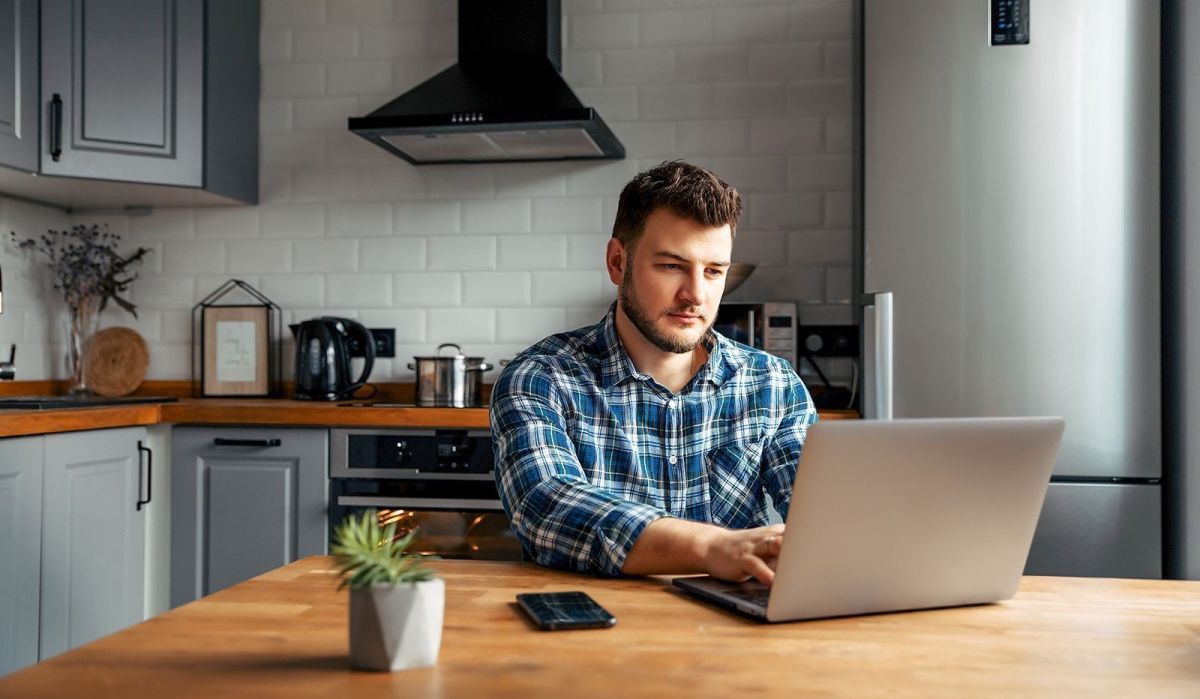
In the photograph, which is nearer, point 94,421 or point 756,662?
point 756,662

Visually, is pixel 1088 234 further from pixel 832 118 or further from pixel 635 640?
pixel 635 640

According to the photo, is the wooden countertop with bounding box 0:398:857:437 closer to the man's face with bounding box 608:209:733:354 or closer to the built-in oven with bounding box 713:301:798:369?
the built-in oven with bounding box 713:301:798:369

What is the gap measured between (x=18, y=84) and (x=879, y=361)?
2.42 m

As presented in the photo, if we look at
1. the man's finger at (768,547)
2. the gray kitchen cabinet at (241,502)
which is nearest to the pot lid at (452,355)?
the gray kitchen cabinet at (241,502)

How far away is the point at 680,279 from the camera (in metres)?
1.63

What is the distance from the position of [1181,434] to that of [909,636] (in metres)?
1.86

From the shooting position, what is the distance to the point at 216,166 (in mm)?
3211

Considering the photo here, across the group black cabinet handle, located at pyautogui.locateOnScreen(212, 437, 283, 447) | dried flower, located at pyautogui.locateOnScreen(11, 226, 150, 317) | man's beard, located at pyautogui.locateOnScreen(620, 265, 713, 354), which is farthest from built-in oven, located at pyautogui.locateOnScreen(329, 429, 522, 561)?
dried flower, located at pyautogui.locateOnScreen(11, 226, 150, 317)

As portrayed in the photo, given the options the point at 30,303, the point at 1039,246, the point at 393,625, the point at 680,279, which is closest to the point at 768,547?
the point at 393,625

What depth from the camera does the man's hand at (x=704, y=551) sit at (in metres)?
1.15

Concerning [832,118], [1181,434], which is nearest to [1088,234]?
[1181,434]

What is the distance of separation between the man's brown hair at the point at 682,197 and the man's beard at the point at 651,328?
0.34ft

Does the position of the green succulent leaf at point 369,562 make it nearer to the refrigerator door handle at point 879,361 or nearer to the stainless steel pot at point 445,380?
the refrigerator door handle at point 879,361

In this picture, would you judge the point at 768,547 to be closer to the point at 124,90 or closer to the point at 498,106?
the point at 498,106
